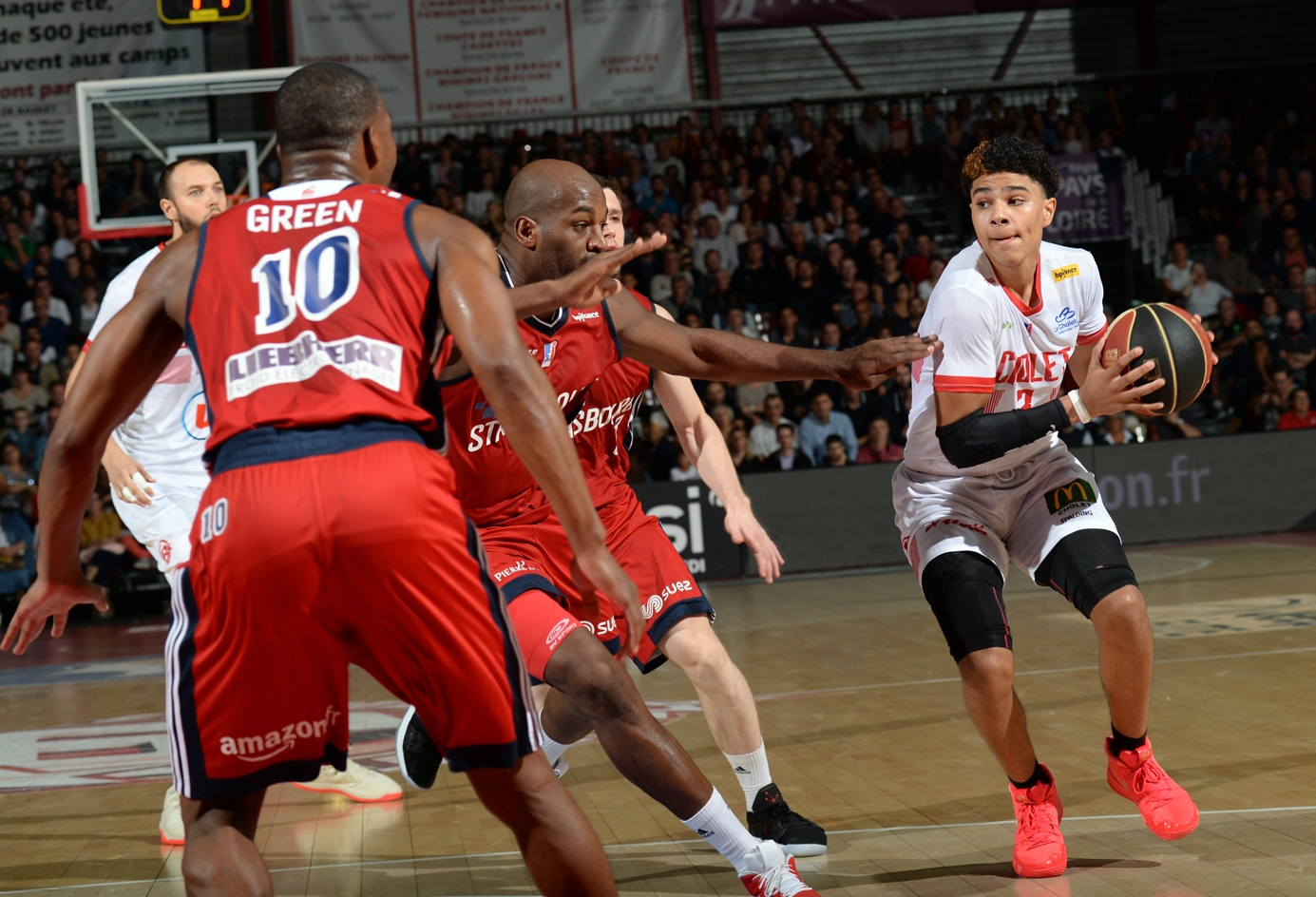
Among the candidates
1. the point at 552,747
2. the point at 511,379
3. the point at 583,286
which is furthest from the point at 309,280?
the point at 552,747

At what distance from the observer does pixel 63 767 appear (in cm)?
581

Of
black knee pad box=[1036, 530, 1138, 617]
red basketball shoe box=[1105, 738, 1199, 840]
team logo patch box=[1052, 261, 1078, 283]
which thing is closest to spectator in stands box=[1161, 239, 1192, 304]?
team logo patch box=[1052, 261, 1078, 283]

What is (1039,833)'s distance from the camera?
12.2 ft

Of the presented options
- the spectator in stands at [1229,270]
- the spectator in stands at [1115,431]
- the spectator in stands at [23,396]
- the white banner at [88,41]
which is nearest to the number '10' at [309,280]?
the spectator in stands at [1115,431]

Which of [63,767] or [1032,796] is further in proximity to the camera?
[63,767]

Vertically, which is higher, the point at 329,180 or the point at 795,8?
the point at 795,8

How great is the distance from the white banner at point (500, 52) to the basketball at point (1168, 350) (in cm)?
1416

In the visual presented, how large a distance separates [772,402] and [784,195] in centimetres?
465

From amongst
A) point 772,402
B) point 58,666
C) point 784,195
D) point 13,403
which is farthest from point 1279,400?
point 13,403

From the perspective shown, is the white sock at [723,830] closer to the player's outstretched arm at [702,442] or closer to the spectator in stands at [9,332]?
the player's outstretched arm at [702,442]

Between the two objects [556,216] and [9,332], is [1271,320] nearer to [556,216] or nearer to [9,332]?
[556,216]

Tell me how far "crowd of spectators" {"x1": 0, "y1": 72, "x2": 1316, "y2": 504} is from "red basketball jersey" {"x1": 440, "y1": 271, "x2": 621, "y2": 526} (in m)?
7.90

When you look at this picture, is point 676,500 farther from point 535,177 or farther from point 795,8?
point 795,8

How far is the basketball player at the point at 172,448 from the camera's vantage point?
4539 mm
